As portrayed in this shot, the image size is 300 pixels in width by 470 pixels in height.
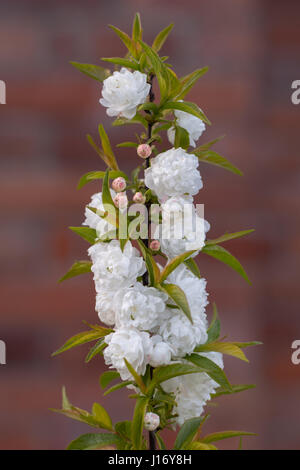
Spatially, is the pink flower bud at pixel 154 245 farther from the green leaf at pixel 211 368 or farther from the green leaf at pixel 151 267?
the green leaf at pixel 211 368

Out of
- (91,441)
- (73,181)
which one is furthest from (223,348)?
(73,181)

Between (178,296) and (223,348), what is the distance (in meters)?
0.12

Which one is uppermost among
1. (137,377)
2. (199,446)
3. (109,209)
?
(109,209)

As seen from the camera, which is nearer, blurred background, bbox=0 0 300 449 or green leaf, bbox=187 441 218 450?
green leaf, bbox=187 441 218 450

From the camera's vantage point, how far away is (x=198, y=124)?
34.4 inches

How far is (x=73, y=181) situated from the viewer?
167 cm

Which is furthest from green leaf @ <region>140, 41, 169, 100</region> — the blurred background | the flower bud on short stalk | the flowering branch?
the blurred background

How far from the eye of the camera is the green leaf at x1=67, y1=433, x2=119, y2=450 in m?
0.83

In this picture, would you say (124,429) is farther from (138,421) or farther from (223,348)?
(223,348)

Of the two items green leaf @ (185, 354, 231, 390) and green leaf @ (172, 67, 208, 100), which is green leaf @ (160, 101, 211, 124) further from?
green leaf @ (185, 354, 231, 390)

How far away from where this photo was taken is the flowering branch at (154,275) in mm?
788

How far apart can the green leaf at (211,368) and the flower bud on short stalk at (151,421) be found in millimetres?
95

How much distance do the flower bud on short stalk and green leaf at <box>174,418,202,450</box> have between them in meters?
0.07
